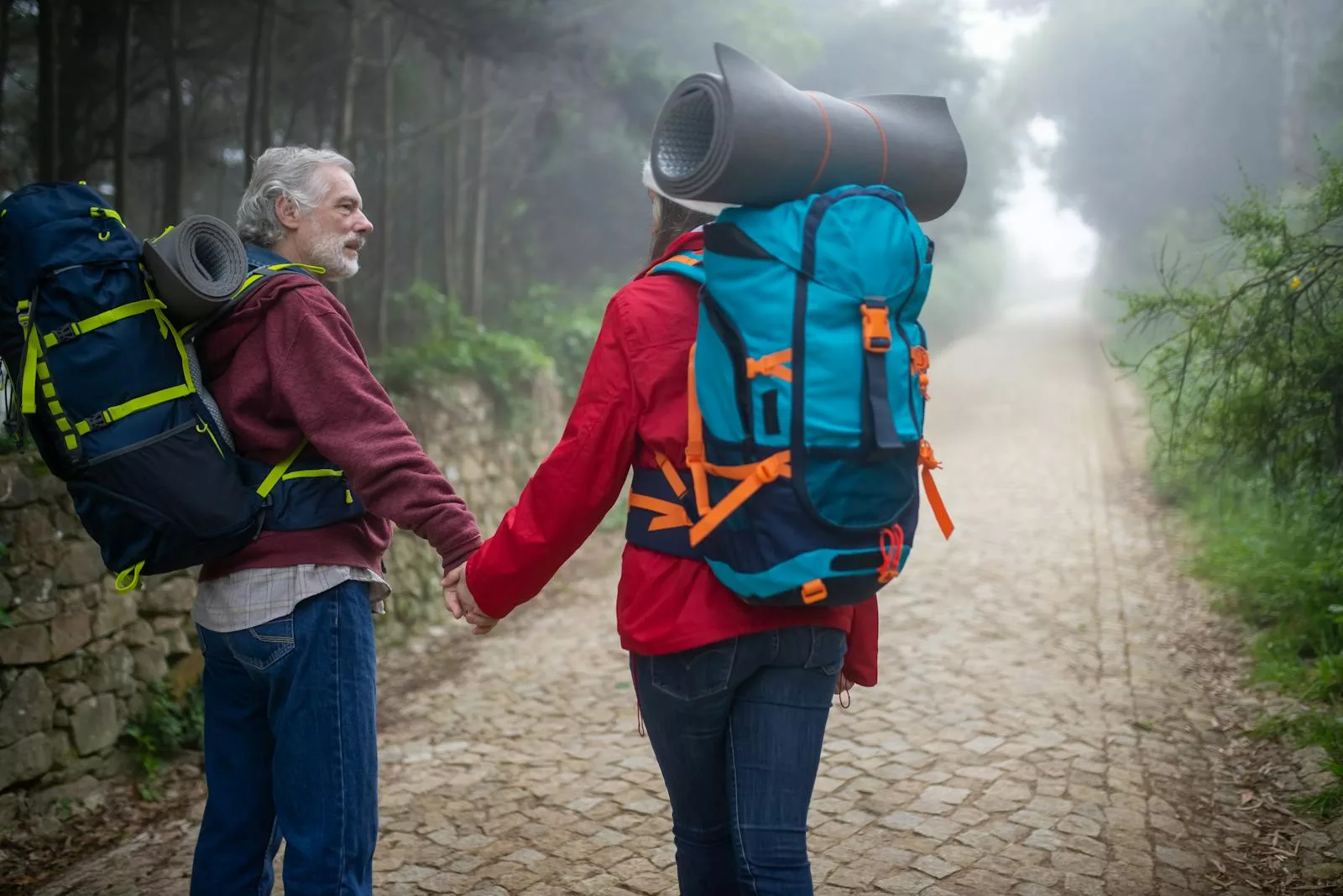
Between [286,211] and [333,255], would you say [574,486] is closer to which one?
[333,255]

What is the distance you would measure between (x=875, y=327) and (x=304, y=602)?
1.32m

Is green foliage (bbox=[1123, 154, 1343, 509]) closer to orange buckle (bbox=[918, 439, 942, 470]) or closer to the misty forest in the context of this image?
the misty forest

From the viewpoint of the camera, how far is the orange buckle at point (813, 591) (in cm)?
192

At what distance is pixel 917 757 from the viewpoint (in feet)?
15.6

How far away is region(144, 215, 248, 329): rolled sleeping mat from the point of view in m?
2.18

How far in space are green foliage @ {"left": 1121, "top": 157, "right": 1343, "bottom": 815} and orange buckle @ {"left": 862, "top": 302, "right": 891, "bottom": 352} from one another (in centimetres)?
330

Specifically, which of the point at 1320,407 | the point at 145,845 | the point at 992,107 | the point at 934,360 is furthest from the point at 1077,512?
the point at 992,107

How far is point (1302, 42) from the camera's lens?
37.1 feet

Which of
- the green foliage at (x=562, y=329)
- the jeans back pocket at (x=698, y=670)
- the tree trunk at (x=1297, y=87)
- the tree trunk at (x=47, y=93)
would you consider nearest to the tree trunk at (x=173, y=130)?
the tree trunk at (x=47, y=93)

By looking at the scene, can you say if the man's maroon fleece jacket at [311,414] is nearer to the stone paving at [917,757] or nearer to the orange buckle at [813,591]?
the orange buckle at [813,591]

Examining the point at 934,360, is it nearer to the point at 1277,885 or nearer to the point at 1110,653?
the point at 1110,653

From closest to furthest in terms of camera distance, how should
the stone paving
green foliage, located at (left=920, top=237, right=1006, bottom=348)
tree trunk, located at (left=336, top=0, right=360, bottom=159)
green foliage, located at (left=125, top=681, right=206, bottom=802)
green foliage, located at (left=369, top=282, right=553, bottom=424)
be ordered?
the stone paving → green foliage, located at (left=125, top=681, right=206, bottom=802) → green foliage, located at (left=369, top=282, right=553, bottom=424) → tree trunk, located at (left=336, top=0, right=360, bottom=159) → green foliage, located at (left=920, top=237, right=1006, bottom=348)

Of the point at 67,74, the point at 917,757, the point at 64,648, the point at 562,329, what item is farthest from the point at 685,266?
the point at 562,329

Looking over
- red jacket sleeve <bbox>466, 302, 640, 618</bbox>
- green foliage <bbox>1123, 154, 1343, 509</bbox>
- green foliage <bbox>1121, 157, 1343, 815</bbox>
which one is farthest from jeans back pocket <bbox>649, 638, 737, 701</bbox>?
green foliage <bbox>1123, 154, 1343, 509</bbox>
